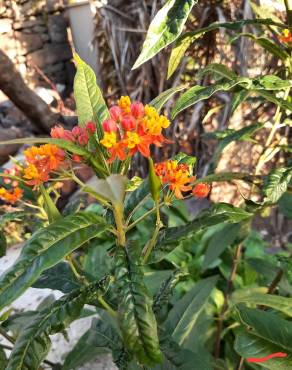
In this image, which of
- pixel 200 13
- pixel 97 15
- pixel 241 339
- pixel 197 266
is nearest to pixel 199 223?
pixel 241 339

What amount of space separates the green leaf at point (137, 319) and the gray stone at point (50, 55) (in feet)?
19.7

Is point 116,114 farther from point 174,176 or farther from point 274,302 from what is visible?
point 274,302

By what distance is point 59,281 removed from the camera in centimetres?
88

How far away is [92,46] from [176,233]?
105 inches

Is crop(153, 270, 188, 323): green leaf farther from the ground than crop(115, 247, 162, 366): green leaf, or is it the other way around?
crop(115, 247, 162, 366): green leaf

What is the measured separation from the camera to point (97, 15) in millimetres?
2986

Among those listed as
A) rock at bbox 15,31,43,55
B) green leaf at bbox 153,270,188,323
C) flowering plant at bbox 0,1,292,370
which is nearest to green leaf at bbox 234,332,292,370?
flowering plant at bbox 0,1,292,370

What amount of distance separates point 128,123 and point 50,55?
616 centimetres

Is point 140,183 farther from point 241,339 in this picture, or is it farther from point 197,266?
point 197,266

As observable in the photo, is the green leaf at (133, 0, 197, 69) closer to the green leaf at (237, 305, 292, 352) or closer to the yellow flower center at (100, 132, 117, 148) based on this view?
the yellow flower center at (100, 132, 117, 148)

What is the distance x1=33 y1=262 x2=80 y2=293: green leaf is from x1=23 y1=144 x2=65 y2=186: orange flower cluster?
0.26 m

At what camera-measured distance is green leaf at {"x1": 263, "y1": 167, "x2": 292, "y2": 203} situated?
929 mm

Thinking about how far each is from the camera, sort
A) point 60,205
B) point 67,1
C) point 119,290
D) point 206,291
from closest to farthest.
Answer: point 119,290
point 206,291
point 60,205
point 67,1

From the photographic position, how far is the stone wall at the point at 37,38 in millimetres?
5773
